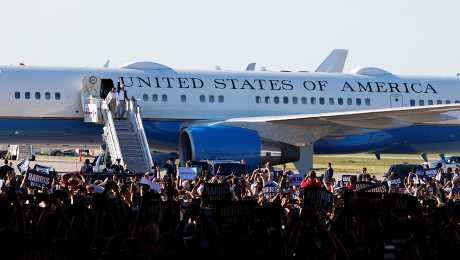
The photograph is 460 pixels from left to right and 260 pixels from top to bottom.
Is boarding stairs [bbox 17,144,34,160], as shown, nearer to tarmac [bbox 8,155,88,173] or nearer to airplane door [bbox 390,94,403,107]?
tarmac [bbox 8,155,88,173]

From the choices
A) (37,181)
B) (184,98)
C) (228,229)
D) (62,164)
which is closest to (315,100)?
(184,98)

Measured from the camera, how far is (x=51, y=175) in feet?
81.1

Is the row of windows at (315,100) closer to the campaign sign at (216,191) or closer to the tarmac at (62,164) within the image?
the tarmac at (62,164)

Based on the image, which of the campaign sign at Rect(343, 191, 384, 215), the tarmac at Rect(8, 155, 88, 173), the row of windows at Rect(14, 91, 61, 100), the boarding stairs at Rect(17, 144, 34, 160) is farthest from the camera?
the boarding stairs at Rect(17, 144, 34, 160)

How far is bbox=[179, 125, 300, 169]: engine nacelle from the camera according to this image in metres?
43.1

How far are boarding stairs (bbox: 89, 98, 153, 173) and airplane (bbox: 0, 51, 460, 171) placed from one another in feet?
3.71

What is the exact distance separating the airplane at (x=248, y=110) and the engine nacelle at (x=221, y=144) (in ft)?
0.11

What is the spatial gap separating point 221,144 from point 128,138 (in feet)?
9.97

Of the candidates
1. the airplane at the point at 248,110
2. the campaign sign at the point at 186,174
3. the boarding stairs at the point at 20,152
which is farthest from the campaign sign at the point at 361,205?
the boarding stairs at the point at 20,152

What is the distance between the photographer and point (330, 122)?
45.6m

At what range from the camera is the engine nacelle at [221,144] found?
141 ft

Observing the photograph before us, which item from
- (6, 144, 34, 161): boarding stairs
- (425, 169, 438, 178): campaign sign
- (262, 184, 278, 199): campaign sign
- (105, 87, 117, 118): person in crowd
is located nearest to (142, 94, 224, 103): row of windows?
(105, 87, 117, 118): person in crowd

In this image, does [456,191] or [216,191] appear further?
[456,191]

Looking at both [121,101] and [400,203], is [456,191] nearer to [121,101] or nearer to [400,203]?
[400,203]
